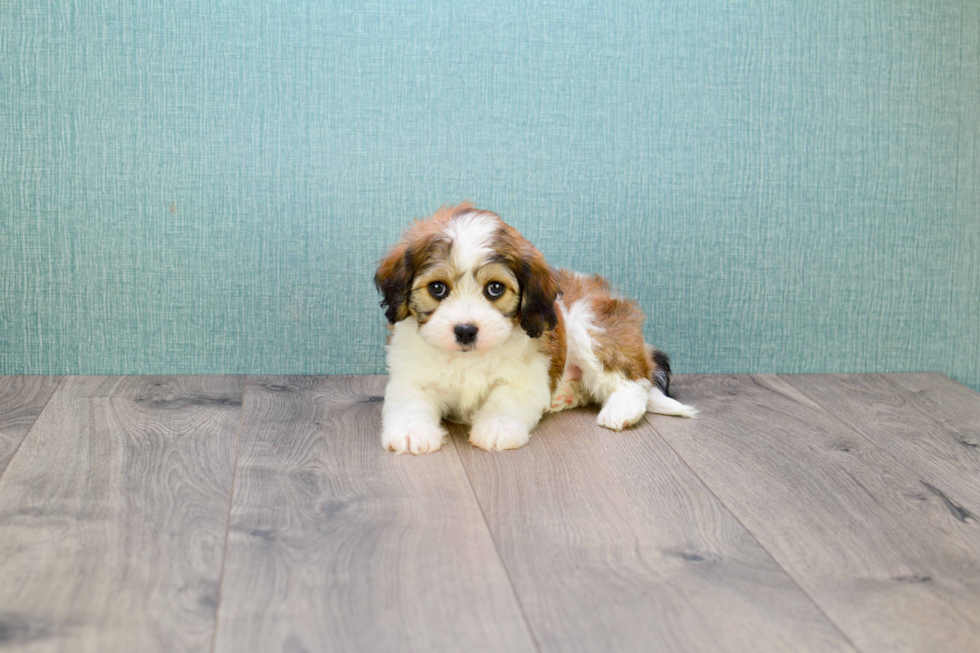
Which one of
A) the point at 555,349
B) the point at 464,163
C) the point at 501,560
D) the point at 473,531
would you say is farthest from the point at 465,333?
the point at 464,163

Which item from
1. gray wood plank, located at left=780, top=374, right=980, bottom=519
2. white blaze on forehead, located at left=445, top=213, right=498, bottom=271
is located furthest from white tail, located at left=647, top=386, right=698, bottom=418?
white blaze on forehead, located at left=445, top=213, right=498, bottom=271

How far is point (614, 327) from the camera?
2605 mm

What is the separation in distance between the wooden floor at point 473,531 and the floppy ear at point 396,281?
0.34 meters

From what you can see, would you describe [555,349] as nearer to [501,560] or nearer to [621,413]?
[621,413]

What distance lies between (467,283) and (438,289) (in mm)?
74

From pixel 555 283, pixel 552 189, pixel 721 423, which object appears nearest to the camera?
pixel 555 283

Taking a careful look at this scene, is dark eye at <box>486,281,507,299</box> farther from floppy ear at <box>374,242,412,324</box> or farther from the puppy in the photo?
floppy ear at <box>374,242,412,324</box>

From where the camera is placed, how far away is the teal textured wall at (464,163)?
8.88 feet

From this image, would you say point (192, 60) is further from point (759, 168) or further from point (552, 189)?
point (759, 168)

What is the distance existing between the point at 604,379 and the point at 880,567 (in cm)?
101

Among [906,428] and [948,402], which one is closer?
[906,428]

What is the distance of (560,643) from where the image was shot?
140 centimetres

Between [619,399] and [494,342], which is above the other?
[494,342]

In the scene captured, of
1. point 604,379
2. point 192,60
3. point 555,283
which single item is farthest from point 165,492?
point 192,60
